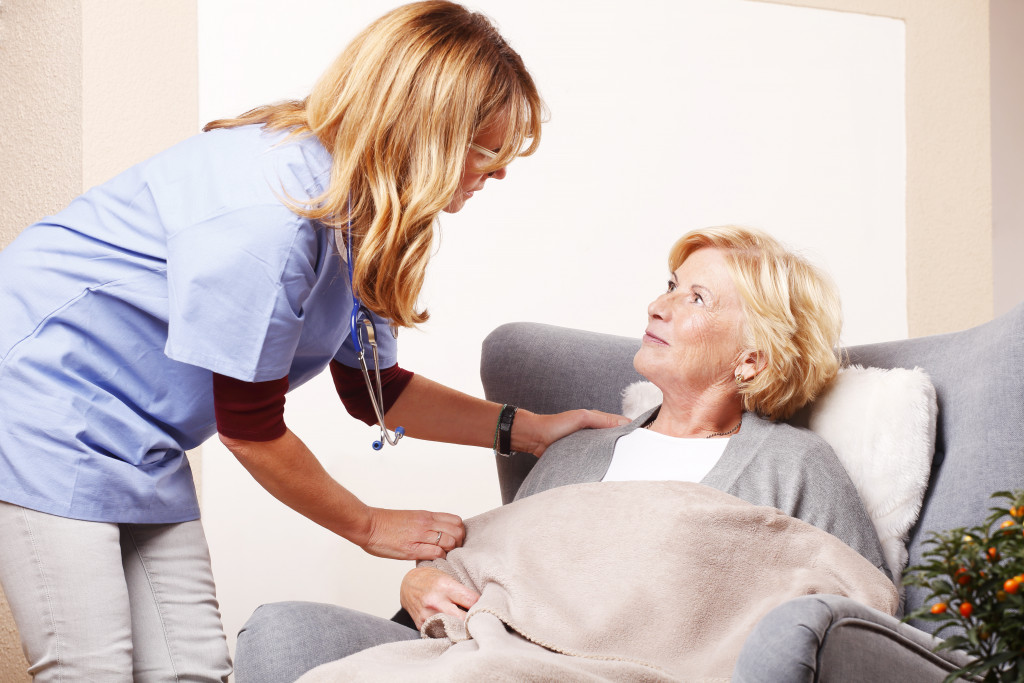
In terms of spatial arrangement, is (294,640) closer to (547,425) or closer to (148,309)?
(148,309)

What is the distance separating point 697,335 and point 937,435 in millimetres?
435

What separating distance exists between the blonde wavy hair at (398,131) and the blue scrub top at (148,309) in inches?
2.2

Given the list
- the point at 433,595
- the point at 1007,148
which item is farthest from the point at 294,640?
the point at 1007,148

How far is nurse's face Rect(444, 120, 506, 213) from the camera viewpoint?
1.24 meters

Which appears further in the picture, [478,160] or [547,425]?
[547,425]

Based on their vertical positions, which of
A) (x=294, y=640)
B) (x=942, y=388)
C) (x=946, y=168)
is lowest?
(x=294, y=640)

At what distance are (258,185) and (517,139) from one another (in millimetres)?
369

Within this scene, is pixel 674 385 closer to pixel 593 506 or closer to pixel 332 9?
pixel 593 506

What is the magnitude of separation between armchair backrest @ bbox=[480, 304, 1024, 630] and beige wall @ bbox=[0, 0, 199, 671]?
41.1 inches

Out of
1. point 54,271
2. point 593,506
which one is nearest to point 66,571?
point 54,271

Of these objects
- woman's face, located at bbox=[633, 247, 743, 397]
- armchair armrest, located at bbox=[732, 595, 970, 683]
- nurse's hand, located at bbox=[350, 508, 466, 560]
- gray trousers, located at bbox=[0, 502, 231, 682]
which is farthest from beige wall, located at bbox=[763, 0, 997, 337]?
gray trousers, located at bbox=[0, 502, 231, 682]

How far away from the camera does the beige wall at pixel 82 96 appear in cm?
204

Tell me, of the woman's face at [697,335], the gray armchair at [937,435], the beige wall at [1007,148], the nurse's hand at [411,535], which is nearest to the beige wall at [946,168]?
the gray armchair at [937,435]

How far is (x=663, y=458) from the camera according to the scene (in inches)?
61.4
